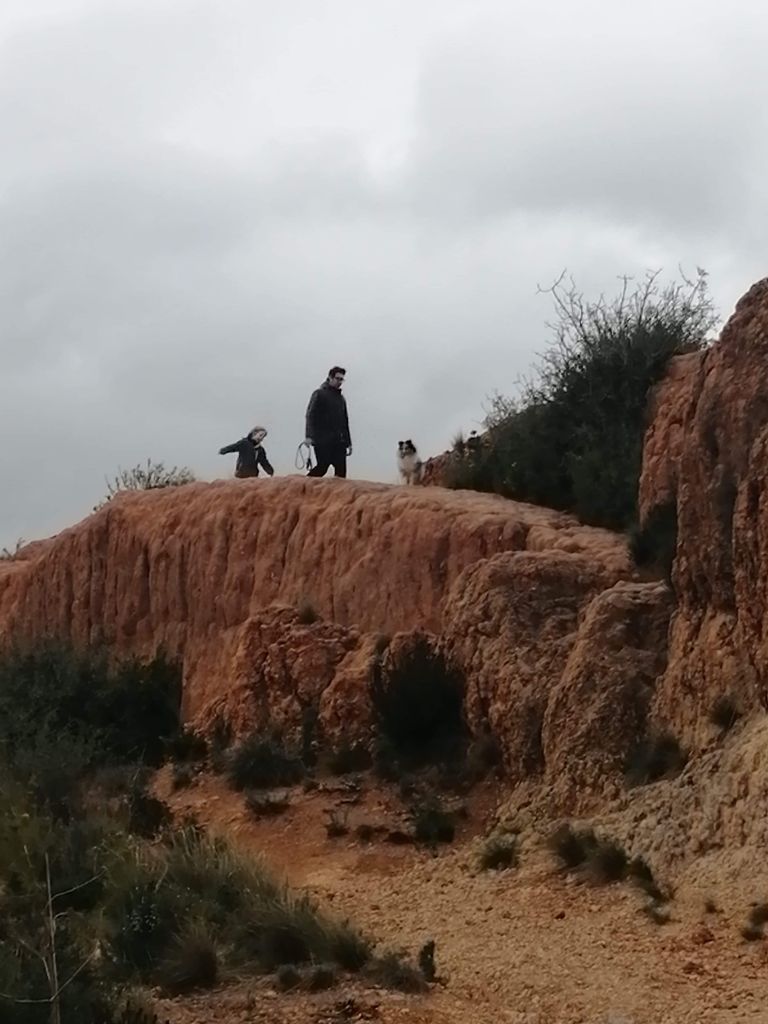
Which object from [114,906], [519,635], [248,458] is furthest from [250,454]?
Answer: [114,906]

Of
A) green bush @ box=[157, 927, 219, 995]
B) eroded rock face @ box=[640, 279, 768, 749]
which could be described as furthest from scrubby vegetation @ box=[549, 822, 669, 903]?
green bush @ box=[157, 927, 219, 995]

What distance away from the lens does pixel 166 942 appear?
1285 centimetres

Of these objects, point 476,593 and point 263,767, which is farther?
point 476,593

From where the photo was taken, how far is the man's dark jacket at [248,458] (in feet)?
100

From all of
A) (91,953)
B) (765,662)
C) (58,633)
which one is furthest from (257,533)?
(91,953)

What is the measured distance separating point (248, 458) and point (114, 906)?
1777cm

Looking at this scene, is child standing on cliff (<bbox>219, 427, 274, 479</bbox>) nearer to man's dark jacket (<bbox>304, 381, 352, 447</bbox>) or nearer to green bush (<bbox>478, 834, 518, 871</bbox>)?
man's dark jacket (<bbox>304, 381, 352, 447</bbox>)

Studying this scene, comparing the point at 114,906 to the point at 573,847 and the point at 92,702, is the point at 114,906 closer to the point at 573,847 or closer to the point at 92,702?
the point at 573,847

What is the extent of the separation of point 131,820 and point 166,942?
20.9 feet

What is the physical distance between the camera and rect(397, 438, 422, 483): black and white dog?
3161 centimetres

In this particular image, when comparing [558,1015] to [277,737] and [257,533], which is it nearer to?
[277,737]

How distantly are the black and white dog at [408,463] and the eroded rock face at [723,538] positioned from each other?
1420cm

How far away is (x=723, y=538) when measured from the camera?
16.3 metres

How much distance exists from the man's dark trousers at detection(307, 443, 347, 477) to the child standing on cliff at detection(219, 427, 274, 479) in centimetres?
350
